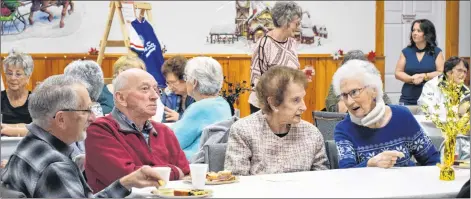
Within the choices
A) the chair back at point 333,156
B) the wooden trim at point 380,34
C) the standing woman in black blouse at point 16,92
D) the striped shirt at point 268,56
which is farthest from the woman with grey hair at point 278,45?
the wooden trim at point 380,34

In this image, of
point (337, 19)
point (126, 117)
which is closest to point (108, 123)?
point (126, 117)

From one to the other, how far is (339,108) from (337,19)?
13.0 ft

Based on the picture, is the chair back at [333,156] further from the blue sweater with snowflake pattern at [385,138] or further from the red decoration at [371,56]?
the red decoration at [371,56]

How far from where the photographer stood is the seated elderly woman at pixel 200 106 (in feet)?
14.2

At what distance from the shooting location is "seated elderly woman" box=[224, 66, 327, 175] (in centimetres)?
362

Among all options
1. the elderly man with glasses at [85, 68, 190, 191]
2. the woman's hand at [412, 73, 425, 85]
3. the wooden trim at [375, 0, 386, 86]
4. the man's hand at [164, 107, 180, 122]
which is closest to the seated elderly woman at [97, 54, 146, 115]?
the man's hand at [164, 107, 180, 122]

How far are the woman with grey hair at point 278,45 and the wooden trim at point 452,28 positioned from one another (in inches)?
183

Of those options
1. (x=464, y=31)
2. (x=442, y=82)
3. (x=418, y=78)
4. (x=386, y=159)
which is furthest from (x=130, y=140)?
(x=464, y=31)

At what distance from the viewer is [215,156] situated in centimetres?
366

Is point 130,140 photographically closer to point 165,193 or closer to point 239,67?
point 165,193

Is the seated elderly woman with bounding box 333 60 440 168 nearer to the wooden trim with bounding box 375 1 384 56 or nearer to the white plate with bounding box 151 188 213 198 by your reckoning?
the white plate with bounding box 151 188 213 198

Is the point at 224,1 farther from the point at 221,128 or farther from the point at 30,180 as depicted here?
the point at 30,180

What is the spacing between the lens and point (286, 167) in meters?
3.64

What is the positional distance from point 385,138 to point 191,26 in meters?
5.92
